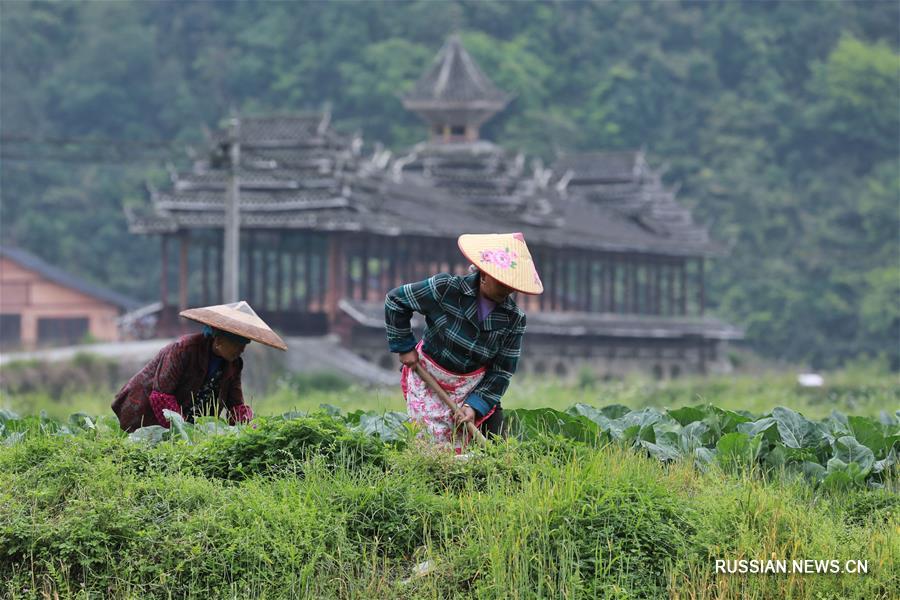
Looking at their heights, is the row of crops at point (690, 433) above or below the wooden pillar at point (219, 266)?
above

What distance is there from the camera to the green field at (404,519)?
6.58 m

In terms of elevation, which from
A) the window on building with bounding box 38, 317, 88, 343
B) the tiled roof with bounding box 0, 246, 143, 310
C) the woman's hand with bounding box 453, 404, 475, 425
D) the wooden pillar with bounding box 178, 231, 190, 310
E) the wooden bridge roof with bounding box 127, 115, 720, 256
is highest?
the woman's hand with bounding box 453, 404, 475, 425

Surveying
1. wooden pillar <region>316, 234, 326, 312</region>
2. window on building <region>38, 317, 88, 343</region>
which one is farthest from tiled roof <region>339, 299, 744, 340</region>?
window on building <region>38, 317, 88, 343</region>

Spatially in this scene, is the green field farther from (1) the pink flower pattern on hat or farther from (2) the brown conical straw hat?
(1) the pink flower pattern on hat

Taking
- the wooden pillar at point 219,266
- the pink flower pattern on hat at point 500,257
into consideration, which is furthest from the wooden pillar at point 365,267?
the pink flower pattern on hat at point 500,257

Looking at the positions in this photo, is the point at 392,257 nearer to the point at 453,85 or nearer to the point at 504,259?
the point at 453,85

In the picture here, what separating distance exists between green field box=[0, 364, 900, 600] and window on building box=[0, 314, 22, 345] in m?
33.2

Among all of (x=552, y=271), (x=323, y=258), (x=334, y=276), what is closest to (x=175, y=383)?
(x=334, y=276)

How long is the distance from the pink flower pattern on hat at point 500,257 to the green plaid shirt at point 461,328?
0.21 meters

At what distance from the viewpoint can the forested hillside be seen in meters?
51.0

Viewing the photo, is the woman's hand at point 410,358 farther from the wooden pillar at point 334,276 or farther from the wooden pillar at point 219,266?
the wooden pillar at point 219,266

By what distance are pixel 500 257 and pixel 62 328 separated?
34363mm

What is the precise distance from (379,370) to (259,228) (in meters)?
4.55

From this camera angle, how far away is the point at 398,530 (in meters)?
6.93
